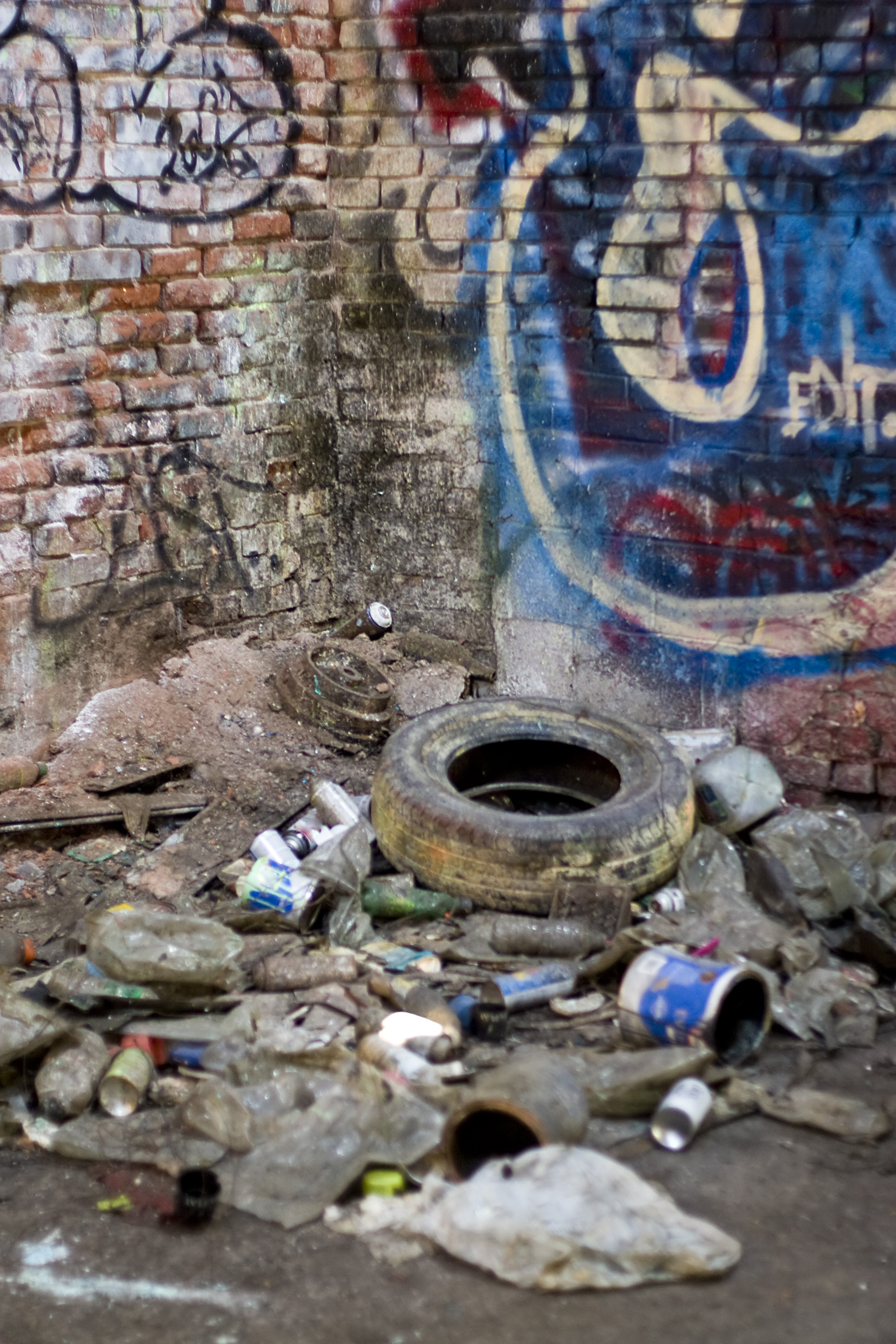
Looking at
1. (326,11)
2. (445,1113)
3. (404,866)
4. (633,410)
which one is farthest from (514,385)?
(445,1113)

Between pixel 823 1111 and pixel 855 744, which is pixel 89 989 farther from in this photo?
pixel 855 744

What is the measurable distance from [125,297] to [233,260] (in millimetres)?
487

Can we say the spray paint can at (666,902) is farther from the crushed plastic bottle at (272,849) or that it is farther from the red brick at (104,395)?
the red brick at (104,395)

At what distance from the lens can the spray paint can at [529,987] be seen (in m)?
3.45

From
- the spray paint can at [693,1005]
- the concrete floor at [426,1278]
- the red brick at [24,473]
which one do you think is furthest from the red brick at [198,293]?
the concrete floor at [426,1278]

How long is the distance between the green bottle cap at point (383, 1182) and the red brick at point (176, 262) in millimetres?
3141

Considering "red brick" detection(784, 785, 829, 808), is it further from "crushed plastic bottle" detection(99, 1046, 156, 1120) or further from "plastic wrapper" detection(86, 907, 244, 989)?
"crushed plastic bottle" detection(99, 1046, 156, 1120)

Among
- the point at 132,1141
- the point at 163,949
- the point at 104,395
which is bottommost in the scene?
the point at 132,1141

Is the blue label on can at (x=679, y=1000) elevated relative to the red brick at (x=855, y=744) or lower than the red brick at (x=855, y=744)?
lower

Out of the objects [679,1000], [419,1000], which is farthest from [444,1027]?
[679,1000]

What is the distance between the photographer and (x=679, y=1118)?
2994 mm

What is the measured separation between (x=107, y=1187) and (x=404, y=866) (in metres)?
1.35

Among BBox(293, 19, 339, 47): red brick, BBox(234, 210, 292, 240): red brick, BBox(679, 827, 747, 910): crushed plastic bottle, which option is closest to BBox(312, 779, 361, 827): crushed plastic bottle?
BBox(679, 827, 747, 910): crushed plastic bottle

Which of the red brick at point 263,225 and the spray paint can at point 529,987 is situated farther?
the red brick at point 263,225
